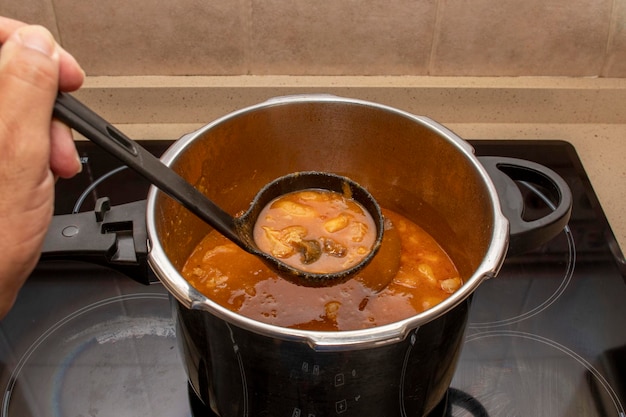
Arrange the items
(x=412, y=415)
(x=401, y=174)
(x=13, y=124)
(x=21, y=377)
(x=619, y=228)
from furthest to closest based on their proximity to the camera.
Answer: (x=619, y=228) < (x=401, y=174) < (x=21, y=377) < (x=412, y=415) < (x=13, y=124)

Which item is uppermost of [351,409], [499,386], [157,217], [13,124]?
[13,124]

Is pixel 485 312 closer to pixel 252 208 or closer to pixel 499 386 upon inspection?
pixel 499 386

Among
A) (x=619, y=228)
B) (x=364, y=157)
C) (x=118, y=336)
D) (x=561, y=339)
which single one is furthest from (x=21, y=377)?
(x=619, y=228)

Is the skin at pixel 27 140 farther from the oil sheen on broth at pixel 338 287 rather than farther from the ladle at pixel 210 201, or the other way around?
the oil sheen on broth at pixel 338 287

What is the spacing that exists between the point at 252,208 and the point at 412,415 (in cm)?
35

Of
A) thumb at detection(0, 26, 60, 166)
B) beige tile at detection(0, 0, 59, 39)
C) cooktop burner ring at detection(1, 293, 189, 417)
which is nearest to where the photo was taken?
thumb at detection(0, 26, 60, 166)

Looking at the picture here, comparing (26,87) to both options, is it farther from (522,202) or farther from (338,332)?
(522,202)

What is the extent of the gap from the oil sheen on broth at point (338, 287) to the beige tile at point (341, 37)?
1.21 feet

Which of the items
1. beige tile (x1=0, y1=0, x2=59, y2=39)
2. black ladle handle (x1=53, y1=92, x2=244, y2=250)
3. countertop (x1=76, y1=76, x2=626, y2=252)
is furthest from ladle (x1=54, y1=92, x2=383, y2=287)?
beige tile (x1=0, y1=0, x2=59, y2=39)

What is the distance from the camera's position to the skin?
0.54m

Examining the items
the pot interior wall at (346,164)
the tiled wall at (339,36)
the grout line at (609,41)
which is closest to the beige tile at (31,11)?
the tiled wall at (339,36)

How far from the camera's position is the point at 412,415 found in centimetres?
70

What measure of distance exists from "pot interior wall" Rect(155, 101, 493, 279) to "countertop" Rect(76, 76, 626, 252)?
0.24 meters

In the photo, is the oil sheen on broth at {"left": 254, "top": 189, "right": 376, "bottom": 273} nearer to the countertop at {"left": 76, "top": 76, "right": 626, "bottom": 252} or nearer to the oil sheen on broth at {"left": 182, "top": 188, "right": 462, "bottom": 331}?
the oil sheen on broth at {"left": 182, "top": 188, "right": 462, "bottom": 331}
